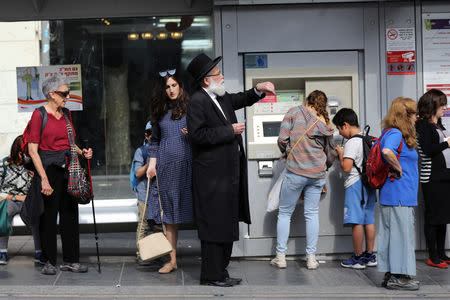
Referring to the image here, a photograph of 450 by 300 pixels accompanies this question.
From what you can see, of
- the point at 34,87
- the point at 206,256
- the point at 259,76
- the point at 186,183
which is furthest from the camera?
the point at 34,87

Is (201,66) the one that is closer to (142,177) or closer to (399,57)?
(142,177)

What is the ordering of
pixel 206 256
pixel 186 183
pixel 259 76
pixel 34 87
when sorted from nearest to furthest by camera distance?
pixel 206 256, pixel 186 183, pixel 259 76, pixel 34 87

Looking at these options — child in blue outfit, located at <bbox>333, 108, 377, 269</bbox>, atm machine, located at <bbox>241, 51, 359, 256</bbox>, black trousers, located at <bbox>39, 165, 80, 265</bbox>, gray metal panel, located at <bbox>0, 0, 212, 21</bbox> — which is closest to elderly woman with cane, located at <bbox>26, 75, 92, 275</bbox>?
black trousers, located at <bbox>39, 165, 80, 265</bbox>

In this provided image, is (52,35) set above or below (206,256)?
above

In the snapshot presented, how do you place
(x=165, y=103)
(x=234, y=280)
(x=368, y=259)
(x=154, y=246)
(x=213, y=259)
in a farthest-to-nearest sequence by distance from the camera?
(x=368, y=259), (x=165, y=103), (x=154, y=246), (x=234, y=280), (x=213, y=259)

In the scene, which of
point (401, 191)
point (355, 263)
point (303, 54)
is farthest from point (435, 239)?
point (303, 54)

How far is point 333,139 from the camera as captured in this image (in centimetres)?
668

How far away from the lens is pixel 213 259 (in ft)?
19.2

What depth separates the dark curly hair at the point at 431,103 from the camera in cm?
659

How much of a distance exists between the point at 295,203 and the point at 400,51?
185 cm

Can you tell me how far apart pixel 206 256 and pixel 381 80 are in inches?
100.0

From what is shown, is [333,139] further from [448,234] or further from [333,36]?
[448,234]

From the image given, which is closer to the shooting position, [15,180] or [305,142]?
[305,142]

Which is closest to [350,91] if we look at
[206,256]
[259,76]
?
[259,76]
